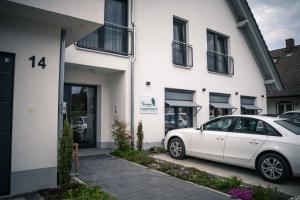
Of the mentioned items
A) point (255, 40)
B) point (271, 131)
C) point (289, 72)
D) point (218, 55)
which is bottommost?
point (271, 131)

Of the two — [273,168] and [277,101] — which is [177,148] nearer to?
[273,168]

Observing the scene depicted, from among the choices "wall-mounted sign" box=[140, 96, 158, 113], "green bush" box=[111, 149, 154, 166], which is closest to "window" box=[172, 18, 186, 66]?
"wall-mounted sign" box=[140, 96, 158, 113]

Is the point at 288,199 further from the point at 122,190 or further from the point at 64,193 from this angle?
the point at 64,193

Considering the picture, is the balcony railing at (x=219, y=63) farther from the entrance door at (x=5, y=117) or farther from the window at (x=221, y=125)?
the entrance door at (x=5, y=117)

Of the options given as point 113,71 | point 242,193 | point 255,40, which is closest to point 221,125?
point 242,193

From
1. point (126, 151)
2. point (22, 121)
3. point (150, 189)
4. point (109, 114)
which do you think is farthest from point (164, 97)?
point (22, 121)

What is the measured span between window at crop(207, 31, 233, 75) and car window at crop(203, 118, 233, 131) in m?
6.29

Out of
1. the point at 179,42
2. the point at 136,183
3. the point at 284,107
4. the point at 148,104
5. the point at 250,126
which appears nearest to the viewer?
the point at 136,183

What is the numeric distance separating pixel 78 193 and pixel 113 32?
668 cm

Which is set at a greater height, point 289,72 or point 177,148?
point 289,72

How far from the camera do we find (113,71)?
1002 cm

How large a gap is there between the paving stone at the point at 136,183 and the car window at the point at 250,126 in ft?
7.63

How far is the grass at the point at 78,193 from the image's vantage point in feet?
15.6

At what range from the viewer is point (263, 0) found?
10.9 m
